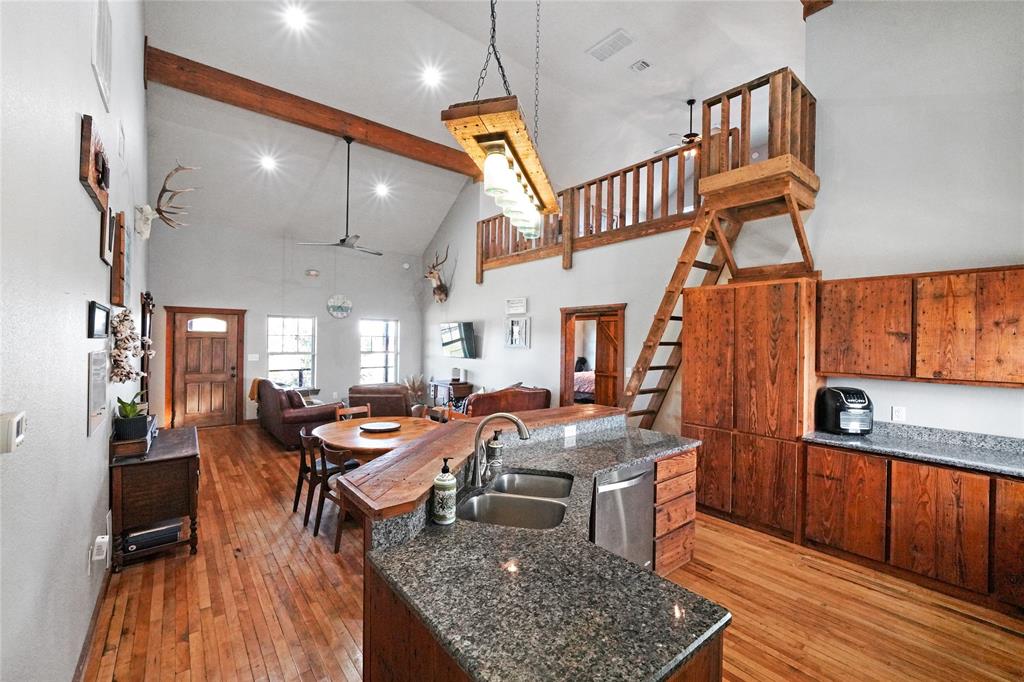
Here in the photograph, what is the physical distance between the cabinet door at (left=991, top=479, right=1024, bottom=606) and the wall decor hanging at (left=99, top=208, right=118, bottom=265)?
4.96 metres

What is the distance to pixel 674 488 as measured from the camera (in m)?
2.68

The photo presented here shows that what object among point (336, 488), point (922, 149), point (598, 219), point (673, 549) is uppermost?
point (598, 219)

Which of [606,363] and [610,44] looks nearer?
[610,44]

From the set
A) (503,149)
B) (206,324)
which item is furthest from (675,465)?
(206,324)

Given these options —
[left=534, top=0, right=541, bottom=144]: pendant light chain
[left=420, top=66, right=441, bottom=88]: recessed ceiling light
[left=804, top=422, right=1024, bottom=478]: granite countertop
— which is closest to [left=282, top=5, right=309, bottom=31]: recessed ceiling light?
[left=420, top=66, right=441, bottom=88]: recessed ceiling light

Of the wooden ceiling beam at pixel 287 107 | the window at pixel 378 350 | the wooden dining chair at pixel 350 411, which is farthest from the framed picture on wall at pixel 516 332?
the window at pixel 378 350

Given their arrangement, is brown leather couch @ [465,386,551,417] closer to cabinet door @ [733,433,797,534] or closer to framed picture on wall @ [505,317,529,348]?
framed picture on wall @ [505,317,529,348]

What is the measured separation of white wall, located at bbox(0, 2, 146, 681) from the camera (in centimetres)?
109

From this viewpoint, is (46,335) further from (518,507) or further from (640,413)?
(640,413)

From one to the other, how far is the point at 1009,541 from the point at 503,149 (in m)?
3.39

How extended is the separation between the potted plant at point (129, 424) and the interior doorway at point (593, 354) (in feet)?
14.2

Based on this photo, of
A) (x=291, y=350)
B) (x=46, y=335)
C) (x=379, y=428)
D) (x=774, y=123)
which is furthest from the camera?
(x=291, y=350)

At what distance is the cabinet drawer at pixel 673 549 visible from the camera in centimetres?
261

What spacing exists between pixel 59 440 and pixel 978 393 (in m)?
4.79
